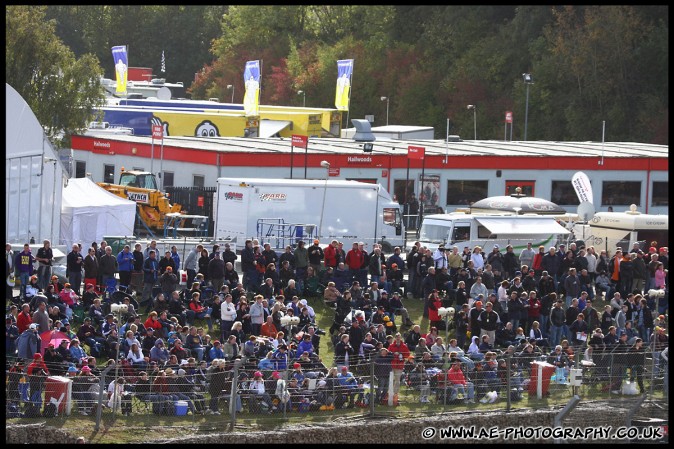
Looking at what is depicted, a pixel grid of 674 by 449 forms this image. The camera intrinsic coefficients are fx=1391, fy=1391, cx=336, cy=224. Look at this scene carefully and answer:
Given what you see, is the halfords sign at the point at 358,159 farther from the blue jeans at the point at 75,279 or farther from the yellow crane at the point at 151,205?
the blue jeans at the point at 75,279

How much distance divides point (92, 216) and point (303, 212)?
4954 millimetres

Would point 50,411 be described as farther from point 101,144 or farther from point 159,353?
point 101,144

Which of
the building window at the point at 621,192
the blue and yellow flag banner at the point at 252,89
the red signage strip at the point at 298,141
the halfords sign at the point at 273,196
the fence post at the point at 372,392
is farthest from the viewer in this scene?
the blue and yellow flag banner at the point at 252,89

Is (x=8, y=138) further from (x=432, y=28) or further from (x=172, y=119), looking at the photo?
(x=432, y=28)

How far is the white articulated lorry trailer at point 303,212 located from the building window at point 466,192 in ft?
24.8

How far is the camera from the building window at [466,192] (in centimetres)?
4022

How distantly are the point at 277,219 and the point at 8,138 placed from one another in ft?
21.9

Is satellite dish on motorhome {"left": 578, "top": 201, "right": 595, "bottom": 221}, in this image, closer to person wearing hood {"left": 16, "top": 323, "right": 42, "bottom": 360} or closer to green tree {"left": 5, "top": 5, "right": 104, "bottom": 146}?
green tree {"left": 5, "top": 5, "right": 104, "bottom": 146}

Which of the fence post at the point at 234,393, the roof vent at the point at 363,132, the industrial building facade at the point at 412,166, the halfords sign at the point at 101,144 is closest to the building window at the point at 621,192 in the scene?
the industrial building facade at the point at 412,166

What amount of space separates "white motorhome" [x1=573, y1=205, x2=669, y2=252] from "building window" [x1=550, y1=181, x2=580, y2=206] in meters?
7.27

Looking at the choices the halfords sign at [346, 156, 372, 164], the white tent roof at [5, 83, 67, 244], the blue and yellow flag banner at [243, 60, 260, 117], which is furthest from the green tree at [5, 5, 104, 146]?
the white tent roof at [5, 83, 67, 244]

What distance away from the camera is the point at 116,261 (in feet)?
84.2

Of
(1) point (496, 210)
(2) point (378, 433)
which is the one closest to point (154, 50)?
(1) point (496, 210)

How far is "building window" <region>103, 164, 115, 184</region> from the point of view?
42.6 metres
